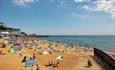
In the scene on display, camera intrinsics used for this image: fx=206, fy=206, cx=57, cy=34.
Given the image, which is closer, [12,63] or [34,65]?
[34,65]

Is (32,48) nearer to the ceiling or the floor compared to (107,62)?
nearer to the ceiling

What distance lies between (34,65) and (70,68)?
4175mm

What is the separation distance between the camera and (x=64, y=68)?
2391cm

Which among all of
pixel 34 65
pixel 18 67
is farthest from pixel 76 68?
pixel 18 67

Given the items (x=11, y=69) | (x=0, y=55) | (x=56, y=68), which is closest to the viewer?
(x=11, y=69)

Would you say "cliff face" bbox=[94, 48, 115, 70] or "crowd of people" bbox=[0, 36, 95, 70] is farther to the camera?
"crowd of people" bbox=[0, 36, 95, 70]

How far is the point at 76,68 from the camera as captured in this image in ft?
78.9

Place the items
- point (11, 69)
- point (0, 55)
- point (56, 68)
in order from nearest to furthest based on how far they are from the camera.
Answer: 1. point (11, 69)
2. point (56, 68)
3. point (0, 55)

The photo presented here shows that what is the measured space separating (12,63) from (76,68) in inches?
306

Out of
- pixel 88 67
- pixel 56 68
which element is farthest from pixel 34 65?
pixel 88 67

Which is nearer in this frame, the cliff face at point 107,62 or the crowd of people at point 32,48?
the cliff face at point 107,62

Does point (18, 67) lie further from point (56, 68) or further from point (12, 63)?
point (56, 68)

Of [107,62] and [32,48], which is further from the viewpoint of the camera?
[32,48]

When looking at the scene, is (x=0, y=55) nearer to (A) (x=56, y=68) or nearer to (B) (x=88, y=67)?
(A) (x=56, y=68)
